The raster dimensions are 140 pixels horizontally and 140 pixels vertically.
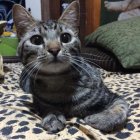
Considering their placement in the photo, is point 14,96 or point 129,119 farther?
point 14,96

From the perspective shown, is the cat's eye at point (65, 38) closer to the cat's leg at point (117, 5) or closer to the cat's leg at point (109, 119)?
the cat's leg at point (109, 119)

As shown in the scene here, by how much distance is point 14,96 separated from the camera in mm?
1291

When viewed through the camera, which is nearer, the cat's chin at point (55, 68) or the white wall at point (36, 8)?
the cat's chin at point (55, 68)

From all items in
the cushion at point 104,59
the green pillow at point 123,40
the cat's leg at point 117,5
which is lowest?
the cushion at point 104,59

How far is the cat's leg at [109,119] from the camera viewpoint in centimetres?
99

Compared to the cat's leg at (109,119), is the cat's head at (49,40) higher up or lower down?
higher up

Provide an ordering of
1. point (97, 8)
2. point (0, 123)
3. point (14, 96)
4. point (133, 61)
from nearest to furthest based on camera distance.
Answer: point (0, 123) < point (14, 96) < point (133, 61) < point (97, 8)

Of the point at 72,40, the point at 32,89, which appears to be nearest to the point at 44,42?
the point at 72,40

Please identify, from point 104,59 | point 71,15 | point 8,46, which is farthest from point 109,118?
point 8,46

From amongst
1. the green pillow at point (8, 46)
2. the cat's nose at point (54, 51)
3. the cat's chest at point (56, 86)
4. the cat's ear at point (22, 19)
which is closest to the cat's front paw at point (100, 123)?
the cat's chest at point (56, 86)

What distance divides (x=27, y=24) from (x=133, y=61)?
83 cm

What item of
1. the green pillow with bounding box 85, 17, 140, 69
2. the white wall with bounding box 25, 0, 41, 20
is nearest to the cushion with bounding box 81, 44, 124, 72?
the green pillow with bounding box 85, 17, 140, 69

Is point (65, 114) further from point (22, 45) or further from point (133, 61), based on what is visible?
point (133, 61)

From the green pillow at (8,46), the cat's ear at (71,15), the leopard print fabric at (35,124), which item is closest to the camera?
the leopard print fabric at (35,124)
